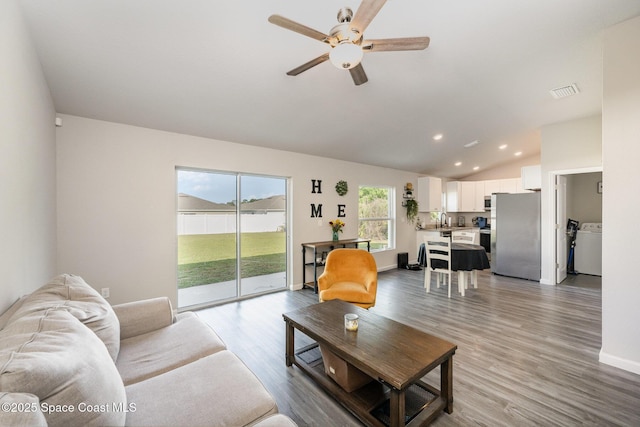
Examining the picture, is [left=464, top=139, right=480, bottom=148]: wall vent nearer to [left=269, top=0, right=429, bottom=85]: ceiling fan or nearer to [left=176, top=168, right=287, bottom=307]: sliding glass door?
[left=176, top=168, right=287, bottom=307]: sliding glass door

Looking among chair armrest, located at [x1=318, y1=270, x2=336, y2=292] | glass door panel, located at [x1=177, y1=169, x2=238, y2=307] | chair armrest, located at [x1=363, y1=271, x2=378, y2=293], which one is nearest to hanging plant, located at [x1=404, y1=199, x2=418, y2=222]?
chair armrest, located at [x1=363, y1=271, x2=378, y2=293]

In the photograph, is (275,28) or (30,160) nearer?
(30,160)

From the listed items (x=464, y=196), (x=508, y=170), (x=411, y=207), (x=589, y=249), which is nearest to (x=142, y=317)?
(x=411, y=207)

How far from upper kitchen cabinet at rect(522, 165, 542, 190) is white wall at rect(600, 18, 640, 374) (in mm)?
3112

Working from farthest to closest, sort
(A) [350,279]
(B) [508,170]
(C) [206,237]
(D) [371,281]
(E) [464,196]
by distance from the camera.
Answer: (E) [464,196]
(B) [508,170]
(C) [206,237]
(A) [350,279]
(D) [371,281]

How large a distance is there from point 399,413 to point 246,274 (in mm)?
3342

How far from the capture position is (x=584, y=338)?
2748mm

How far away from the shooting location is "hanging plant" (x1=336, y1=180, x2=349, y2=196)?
5316 mm

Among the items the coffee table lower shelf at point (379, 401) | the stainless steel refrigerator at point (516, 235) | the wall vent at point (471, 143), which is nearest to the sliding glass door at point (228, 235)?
the coffee table lower shelf at point (379, 401)

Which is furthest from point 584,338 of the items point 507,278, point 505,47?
point 505,47

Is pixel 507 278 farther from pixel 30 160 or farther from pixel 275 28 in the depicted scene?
pixel 30 160

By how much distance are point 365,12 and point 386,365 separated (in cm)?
203

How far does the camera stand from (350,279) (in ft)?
A: 11.0

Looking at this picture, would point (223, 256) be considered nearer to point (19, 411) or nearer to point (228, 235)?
point (228, 235)
